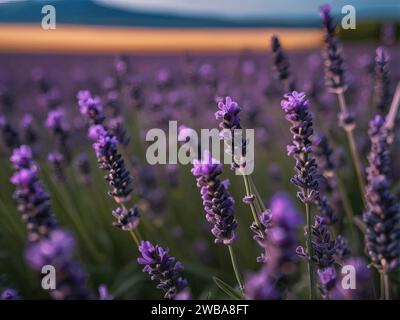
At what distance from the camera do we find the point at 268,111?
440 centimetres

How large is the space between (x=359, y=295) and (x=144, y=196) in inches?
72.4

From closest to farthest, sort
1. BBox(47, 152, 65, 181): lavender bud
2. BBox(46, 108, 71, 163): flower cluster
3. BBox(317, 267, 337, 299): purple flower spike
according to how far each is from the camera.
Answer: BBox(317, 267, 337, 299): purple flower spike < BBox(46, 108, 71, 163): flower cluster < BBox(47, 152, 65, 181): lavender bud

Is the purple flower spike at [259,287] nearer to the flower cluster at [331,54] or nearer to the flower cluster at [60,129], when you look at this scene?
the flower cluster at [331,54]

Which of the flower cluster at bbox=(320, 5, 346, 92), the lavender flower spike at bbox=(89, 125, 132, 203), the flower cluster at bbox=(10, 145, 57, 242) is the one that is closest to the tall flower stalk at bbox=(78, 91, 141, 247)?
the lavender flower spike at bbox=(89, 125, 132, 203)

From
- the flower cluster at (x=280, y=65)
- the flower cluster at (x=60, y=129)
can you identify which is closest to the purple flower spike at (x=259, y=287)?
the flower cluster at (x=280, y=65)

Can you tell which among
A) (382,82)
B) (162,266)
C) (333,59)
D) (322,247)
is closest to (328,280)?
(322,247)

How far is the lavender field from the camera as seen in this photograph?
1.39m

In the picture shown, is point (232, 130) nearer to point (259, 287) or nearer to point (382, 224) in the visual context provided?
point (382, 224)

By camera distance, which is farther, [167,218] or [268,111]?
[268,111]

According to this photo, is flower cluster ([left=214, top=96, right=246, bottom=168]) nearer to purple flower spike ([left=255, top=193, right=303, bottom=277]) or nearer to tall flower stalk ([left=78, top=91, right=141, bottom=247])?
tall flower stalk ([left=78, top=91, right=141, bottom=247])

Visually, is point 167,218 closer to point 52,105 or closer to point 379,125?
point 52,105

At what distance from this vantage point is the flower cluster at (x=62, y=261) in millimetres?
990

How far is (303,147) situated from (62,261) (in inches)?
34.4
